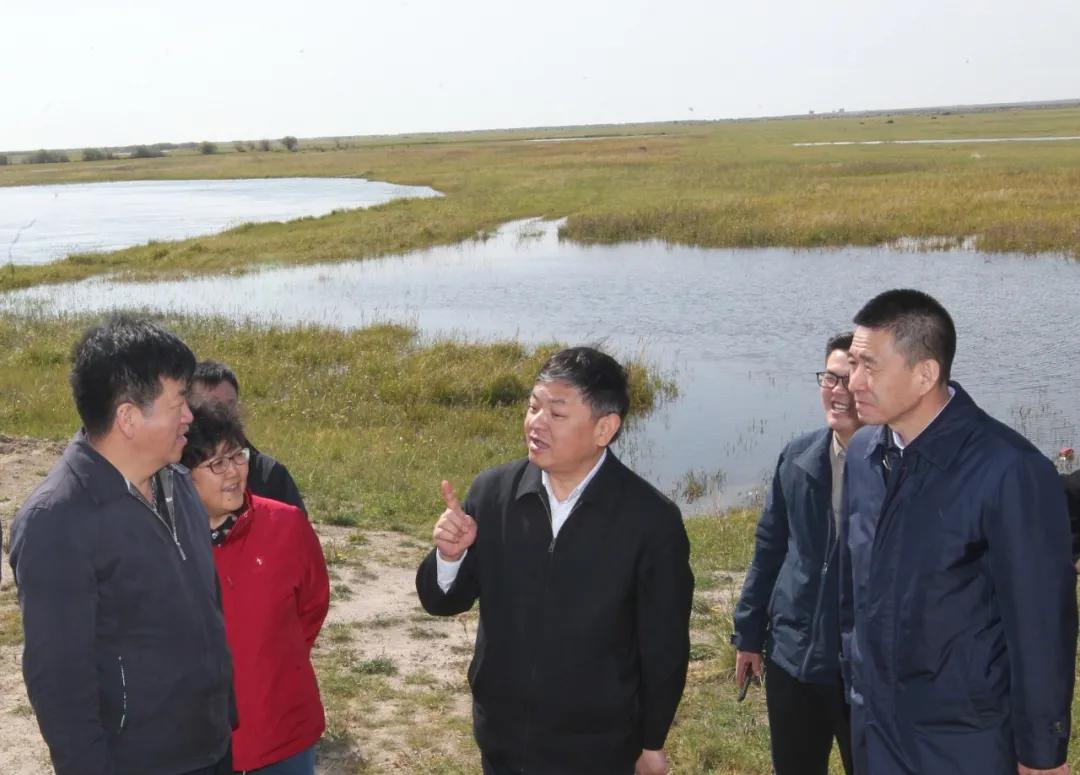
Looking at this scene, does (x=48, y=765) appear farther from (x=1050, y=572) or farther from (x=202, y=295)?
(x=202, y=295)

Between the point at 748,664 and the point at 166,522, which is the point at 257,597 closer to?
the point at 166,522

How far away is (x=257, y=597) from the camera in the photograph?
3.81 meters

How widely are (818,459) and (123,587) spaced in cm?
238

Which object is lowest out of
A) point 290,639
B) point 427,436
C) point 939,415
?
point 427,436

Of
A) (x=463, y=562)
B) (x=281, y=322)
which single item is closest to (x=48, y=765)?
(x=463, y=562)

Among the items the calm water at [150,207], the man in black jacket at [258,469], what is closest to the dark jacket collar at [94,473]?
the man in black jacket at [258,469]

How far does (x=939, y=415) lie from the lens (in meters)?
3.35

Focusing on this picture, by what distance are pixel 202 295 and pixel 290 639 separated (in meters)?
27.7

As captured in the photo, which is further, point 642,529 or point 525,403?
point 525,403

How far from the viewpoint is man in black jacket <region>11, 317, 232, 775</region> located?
2873mm

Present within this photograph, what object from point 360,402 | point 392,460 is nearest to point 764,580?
point 392,460

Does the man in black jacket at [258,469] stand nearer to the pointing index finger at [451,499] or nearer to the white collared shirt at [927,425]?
the pointing index finger at [451,499]

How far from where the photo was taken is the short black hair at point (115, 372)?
10.1ft

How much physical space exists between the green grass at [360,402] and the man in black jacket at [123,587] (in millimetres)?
5490
